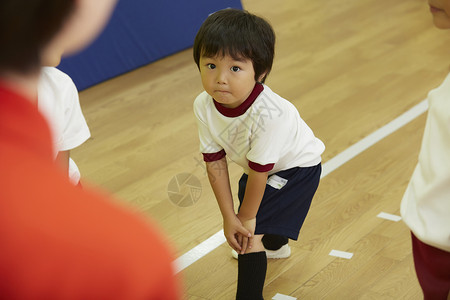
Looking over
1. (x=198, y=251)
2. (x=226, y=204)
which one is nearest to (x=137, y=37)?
(x=198, y=251)

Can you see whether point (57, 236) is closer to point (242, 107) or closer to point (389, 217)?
point (242, 107)

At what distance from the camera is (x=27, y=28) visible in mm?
438

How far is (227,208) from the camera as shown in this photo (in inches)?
63.3

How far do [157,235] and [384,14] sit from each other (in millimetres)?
4233

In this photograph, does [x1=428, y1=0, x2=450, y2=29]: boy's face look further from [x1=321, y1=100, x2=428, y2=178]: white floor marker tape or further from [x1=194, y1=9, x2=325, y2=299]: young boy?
[x1=321, y1=100, x2=428, y2=178]: white floor marker tape

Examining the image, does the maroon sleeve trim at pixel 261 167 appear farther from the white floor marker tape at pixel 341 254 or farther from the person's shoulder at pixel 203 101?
the white floor marker tape at pixel 341 254

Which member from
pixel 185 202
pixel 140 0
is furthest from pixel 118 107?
pixel 185 202

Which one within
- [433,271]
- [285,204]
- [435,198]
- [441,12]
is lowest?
[285,204]

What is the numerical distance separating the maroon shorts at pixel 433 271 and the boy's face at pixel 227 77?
1.88 ft

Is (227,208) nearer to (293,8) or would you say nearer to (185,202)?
(185,202)

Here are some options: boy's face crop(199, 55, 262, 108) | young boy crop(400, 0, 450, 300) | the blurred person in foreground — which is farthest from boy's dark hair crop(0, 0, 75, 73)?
boy's face crop(199, 55, 262, 108)

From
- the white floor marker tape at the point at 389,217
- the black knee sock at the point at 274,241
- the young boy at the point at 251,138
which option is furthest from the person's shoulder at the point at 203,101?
the white floor marker tape at the point at 389,217

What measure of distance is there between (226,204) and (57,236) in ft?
4.01

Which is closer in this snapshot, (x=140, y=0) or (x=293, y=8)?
(x=140, y=0)
